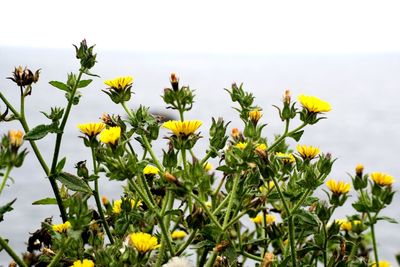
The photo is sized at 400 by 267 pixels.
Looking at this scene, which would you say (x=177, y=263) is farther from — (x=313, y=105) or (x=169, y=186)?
(x=313, y=105)

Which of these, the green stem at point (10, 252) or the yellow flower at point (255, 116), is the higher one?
the yellow flower at point (255, 116)

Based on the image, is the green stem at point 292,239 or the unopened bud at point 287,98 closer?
the green stem at point 292,239

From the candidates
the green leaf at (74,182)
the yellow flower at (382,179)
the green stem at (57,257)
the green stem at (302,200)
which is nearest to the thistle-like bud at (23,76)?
the green leaf at (74,182)

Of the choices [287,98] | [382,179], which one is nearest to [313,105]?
[287,98]

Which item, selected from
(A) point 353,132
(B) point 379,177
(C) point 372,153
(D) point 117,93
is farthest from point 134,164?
(A) point 353,132

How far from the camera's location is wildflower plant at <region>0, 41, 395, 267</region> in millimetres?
565

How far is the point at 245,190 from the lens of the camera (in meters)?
0.64

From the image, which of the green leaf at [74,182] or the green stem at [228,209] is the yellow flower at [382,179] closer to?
the green stem at [228,209]

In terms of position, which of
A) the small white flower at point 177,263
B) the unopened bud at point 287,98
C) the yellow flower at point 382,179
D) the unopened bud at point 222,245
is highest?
the unopened bud at point 287,98

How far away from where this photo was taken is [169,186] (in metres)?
0.58

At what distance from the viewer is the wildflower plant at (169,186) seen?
0.56 meters

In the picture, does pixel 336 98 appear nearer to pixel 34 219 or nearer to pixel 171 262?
pixel 34 219

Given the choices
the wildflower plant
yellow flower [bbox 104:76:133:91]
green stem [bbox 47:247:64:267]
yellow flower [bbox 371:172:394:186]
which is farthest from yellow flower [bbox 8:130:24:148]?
yellow flower [bbox 371:172:394:186]

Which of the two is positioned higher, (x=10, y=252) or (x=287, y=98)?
(x=287, y=98)
